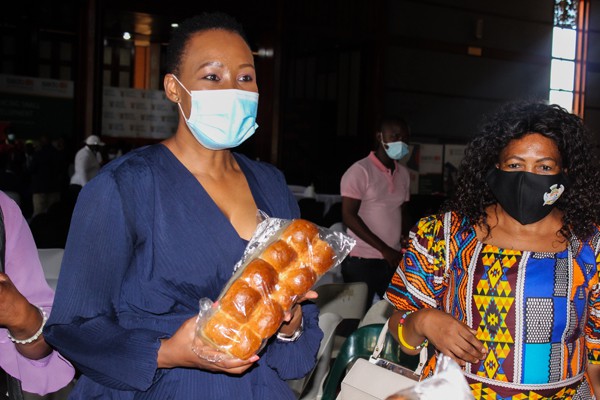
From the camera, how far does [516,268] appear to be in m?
2.12

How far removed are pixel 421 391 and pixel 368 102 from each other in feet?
41.2

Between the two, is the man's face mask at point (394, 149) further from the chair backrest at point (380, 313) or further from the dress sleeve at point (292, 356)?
the dress sleeve at point (292, 356)

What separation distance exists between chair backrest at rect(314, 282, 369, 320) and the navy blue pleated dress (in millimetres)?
2329

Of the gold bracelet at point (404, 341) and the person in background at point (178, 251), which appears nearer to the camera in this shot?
the person in background at point (178, 251)

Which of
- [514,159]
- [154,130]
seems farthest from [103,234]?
[154,130]

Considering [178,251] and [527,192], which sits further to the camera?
[527,192]


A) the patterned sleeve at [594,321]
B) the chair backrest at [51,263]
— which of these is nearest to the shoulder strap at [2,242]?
the patterned sleeve at [594,321]

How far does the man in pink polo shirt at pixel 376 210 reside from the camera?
15.5ft

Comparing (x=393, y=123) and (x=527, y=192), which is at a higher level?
(x=393, y=123)

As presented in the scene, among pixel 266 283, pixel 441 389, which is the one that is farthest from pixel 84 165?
pixel 441 389

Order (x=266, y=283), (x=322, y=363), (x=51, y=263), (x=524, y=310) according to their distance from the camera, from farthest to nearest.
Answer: (x=51, y=263)
(x=322, y=363)
(x=524, y=310)
(x=266, y=283)

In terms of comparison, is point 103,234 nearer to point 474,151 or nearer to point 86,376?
point 86,376

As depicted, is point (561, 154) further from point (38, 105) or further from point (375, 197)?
point (38, 105)

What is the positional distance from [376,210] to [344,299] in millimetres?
988
